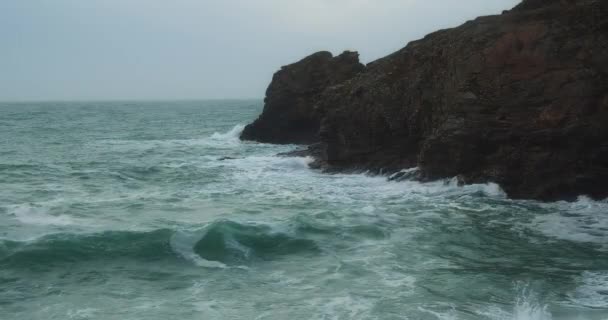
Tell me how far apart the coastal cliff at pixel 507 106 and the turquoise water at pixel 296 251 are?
0.97 meters

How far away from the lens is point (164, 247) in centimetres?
1348

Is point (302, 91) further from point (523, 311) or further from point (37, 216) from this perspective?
point (523, 311)

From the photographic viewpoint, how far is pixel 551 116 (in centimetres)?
1769

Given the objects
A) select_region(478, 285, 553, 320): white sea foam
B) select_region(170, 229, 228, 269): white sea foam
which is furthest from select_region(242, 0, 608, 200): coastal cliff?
select_region(170, 229, 228, 269): white sea foam

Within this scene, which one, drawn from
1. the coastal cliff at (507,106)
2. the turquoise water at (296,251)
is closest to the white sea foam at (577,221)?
the turquoise water at (296,251)

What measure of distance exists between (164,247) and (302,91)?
25435 millimetres

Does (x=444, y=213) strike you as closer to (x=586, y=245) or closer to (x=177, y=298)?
(x=586, y=245)

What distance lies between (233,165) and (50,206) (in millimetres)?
11265

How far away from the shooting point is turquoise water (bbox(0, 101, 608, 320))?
994 centimetres

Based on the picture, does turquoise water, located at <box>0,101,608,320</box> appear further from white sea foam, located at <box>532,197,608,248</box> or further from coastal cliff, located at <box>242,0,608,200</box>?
coastal cliff, located at <box>242,0,608,200</box>

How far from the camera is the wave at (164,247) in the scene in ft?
42.0

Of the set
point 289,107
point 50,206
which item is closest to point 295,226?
point 50,206

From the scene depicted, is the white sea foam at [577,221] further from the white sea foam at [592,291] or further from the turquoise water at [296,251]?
the white sea foam at [592,291]

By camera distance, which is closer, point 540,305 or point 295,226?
point 540,305
